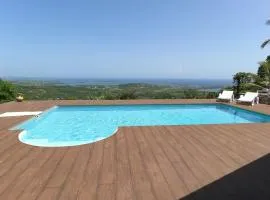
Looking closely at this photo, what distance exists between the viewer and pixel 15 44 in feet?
111

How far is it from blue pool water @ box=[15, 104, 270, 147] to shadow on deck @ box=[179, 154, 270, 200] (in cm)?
400

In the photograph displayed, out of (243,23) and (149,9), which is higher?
(149,9)

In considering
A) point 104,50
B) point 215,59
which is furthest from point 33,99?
point 104,50

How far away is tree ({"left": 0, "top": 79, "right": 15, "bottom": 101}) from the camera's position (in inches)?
458

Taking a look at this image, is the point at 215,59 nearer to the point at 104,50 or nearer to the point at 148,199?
the point at 104,50

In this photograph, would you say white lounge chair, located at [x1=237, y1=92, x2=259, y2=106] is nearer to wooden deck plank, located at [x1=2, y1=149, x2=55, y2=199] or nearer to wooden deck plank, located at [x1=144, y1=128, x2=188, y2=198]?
wooden deck plank, located at [x1=144, y1=128, x2=188, y2=198]

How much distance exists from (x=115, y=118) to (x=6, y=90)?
6.03 m

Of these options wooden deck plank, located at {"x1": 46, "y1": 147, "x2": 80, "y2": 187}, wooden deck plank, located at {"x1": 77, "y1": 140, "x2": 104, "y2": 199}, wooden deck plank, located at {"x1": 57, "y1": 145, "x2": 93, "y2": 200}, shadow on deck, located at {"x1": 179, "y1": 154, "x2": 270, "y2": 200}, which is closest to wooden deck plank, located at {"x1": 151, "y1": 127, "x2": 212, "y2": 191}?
shadow on deck, located at {"x1": 179, "y1": 154, "x2": 270, "y2": 200}

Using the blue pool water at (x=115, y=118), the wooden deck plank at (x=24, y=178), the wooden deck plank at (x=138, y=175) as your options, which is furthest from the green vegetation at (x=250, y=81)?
the wooden deck plank at (x=24, y=178)

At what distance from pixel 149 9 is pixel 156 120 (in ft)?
33.1

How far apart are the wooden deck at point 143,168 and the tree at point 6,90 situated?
22.8 feet

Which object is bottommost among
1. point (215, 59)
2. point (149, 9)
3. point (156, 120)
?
point (156, 120)

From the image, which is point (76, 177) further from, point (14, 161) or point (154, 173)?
point (14, 161)

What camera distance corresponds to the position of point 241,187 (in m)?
A: 3.02
